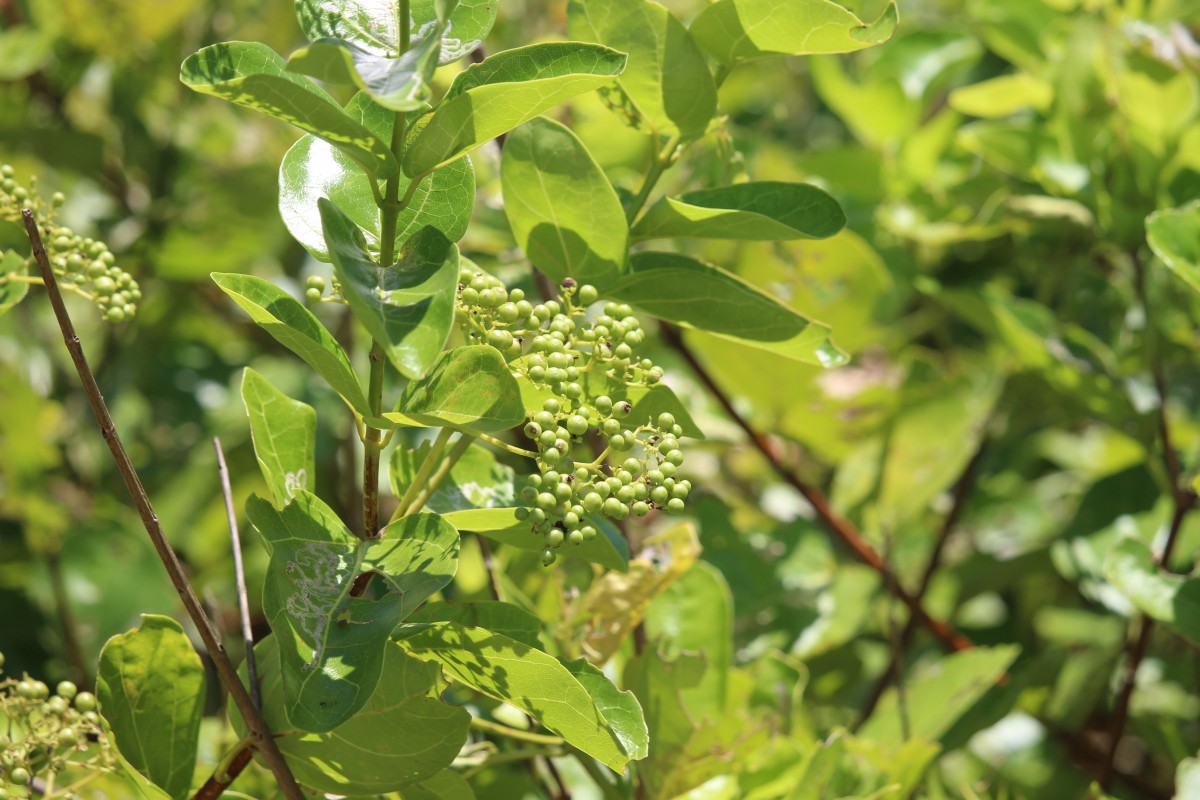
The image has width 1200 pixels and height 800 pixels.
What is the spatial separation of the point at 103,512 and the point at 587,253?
1359mm

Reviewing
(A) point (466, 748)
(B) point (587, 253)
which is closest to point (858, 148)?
(B) point (587, 253)

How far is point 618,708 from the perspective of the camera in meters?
0.83

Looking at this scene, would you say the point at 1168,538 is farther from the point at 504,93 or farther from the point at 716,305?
the point at 504,93

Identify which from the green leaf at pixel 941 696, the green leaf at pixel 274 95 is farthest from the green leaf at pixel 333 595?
the green leaf at pixel 941 696

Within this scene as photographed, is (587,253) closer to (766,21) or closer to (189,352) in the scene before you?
(766,21)

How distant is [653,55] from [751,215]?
154mm

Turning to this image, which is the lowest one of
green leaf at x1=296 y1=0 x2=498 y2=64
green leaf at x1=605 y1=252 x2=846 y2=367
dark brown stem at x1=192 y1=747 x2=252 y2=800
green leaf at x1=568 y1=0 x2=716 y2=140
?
dark brown stem at x1=192 y1=747 x2=252 y2=800

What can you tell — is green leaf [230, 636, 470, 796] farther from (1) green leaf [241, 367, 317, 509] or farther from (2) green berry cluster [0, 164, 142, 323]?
(2) green berry cluster [0, 164, 142, 323]

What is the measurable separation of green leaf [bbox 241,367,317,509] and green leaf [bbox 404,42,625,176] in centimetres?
25

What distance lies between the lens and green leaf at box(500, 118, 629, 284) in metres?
0.91

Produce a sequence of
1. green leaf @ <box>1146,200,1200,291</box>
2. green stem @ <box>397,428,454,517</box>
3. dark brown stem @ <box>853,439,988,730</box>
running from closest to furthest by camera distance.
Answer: green stem @ <box>397,428,454,517</box> < green leaf @ <box>1146,200,1200,291</box> < dark brown stem @ <box>853,439,988,730</box>

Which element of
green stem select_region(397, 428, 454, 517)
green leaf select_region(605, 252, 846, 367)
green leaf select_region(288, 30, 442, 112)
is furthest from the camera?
green leaf select_region(605, 252, 846, 367)

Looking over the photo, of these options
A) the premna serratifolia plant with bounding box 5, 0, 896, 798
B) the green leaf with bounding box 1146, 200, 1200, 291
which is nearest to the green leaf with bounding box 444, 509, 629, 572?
the premna serratifolia plant with bounding box 5, 0, 896, 798

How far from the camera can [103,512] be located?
1968 millimetres
